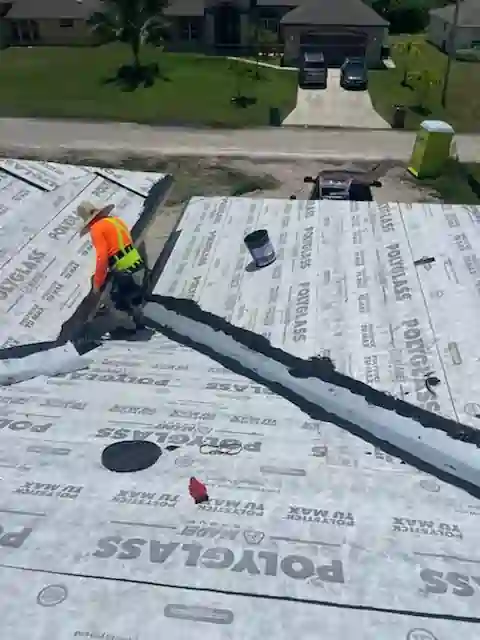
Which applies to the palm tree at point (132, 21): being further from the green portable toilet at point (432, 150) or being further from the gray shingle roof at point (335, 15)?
the green portable toilet at point (432, 150)

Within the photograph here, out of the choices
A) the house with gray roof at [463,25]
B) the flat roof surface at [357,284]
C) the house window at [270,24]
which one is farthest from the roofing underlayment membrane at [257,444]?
the house window at [270,24]

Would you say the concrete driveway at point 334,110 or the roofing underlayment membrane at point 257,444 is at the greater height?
the roofing underlayment membrane at point 257,444

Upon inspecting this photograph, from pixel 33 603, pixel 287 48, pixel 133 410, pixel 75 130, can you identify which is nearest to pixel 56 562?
pixel 33 603

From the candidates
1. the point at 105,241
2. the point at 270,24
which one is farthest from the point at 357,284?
the point at 270,24

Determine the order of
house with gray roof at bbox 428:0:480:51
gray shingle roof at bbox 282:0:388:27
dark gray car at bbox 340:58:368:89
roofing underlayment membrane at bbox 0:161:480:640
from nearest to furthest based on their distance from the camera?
roofing underlayment membrane at bbox 0:161:480:640
dark gray car at bbox 340:58:368:89
gray shingle roof at bbox 282:0:388:27
house with gray roof at bbox 428:0:480:51

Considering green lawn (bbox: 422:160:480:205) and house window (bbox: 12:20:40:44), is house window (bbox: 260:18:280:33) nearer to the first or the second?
house window (bbox: 12:20:40:44)

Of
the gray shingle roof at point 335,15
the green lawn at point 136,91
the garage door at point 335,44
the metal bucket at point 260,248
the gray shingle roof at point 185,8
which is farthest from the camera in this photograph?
the gray shingle roof at point 185,8

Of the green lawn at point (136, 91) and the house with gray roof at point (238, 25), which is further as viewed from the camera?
the house with gray roof at point (238, 25)

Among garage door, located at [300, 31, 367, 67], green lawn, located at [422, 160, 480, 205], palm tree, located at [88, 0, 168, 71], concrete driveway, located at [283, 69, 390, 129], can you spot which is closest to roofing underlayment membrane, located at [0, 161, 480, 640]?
green lawn, located at [422, 160, 480, 205]
